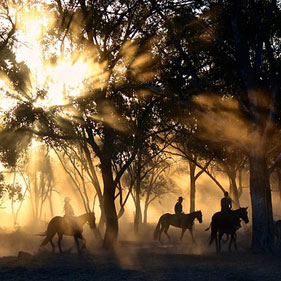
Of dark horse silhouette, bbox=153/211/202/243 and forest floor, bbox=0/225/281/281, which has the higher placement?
dark horse silhouette, bbox=153/211/202/243

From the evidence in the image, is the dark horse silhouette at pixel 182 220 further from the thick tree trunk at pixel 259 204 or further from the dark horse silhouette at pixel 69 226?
the dark horse silhouette at pixel 69 226

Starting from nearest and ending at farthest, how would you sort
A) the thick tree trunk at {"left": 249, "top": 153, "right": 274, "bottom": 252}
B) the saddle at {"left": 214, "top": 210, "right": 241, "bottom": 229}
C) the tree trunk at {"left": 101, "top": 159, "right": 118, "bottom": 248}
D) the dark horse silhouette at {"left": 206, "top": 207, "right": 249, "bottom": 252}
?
the thick tree trunk at {"left": 249, "top": 153, "right": 274, "bottom": 252} < the dark horse silhouette at {"left": 206, "top": 207, "right": 249, "bottom": 252} < the saddle at {"left": 214, "top": 210, "right": 241, "bottom": 229} < the tree trunk at {"left": 101, "top": 159, "right": 118, "bottom": 248}

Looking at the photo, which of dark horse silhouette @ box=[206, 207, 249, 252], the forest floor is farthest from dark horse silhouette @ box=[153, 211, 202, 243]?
the forest floor

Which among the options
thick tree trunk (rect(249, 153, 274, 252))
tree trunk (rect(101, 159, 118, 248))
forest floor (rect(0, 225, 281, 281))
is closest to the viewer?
forest floor (rect(0, 225, 281, 281))

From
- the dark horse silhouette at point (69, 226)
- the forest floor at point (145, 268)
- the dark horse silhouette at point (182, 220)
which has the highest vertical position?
the dark horse silhouette at point (182, 220)

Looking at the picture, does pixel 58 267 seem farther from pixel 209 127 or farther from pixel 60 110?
pixel 209 127

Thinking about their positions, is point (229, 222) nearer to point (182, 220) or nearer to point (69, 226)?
point (69, 226)

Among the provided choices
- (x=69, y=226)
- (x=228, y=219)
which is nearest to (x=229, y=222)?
(x=228, y=219)

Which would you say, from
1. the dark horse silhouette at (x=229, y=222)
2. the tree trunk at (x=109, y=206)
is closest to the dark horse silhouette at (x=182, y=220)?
the dark horse silhouette at (x=229, y=222)

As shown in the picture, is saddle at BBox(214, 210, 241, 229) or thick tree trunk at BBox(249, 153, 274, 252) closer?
thick tree trunk at BBox(249, 153, 274, 252)

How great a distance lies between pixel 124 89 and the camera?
1006 inches

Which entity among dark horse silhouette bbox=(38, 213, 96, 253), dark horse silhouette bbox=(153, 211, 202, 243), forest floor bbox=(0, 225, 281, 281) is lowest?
forest floor bbox=(0, 225, 281, 281)

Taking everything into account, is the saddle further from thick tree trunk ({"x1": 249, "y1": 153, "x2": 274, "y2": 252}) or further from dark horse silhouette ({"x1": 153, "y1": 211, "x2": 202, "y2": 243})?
dark horse silhouette ({"x1": 153, "y1": 211, "x2": 202, "y2": 243})

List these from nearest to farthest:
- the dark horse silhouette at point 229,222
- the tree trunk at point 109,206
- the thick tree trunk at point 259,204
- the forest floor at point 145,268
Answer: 1. the forest floor at point 145,268
2. the thick tree trunk at point 259,204
3. the dark horse silhouette at point 229,222
4. the tree trunk at point 109,206
